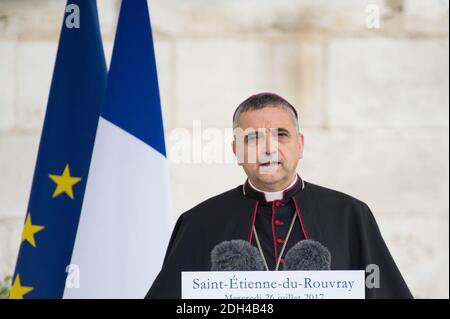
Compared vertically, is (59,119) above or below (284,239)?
above

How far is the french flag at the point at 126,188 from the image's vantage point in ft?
13.4

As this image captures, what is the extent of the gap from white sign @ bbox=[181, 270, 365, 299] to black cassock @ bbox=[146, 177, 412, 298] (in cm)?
5

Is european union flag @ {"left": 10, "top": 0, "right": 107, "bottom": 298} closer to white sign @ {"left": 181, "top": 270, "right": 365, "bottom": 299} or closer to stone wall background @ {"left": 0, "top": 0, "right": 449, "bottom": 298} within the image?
stone wall background @ {"left": 0, "top": 0, "right": 449, "bottom": 298}

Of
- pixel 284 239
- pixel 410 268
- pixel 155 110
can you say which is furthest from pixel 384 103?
pixel 284 239

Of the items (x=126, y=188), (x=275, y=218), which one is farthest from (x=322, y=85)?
(x=275, y=218)

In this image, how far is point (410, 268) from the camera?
4.77 meters

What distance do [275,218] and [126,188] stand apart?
36.9 inches

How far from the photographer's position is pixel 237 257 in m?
3.38

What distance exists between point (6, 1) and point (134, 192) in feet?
3.92

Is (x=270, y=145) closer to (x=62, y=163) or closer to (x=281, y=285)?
(x=281, y=285)

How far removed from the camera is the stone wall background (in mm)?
4668

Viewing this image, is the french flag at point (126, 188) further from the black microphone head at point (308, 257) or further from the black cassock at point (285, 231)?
the black microphone head at point (308, 257)

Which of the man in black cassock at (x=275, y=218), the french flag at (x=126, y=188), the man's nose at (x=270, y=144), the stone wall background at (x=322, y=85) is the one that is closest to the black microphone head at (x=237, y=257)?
the man in black cassock at (x=275, y=218)
